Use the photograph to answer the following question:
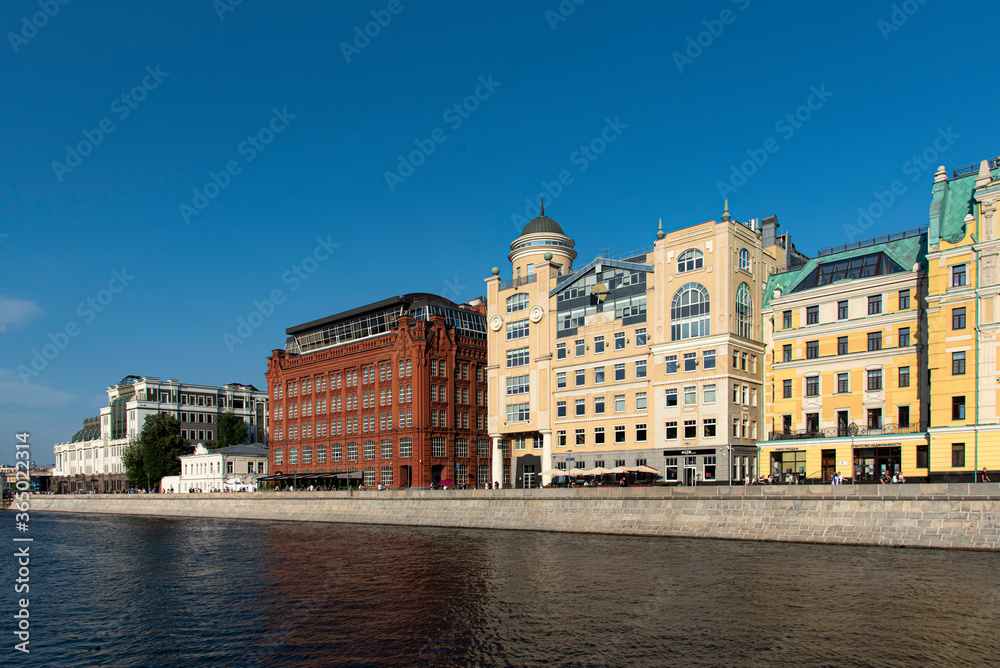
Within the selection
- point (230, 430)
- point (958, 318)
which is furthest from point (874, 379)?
point (230, 430)

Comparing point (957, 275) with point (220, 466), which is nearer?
point (957, 275)

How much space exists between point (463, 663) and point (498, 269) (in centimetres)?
7397

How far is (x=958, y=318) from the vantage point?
59.4 meters

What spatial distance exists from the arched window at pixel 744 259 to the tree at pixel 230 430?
132 meters

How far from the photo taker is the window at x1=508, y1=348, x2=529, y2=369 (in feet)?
297

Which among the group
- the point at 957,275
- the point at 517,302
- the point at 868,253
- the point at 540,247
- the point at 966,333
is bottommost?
the point at 966,333

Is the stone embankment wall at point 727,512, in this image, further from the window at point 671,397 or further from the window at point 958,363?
the window at point 671,397

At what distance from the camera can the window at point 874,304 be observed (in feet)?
223

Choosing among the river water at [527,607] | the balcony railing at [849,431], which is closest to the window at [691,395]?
the balcony railing at [849,431]

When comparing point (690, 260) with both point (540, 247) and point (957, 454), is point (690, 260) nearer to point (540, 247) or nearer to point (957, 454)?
point (540, 247)

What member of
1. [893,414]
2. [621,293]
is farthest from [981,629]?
[621,293]

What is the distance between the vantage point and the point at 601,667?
79.0 ft

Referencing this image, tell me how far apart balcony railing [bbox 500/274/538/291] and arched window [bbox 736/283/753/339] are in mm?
24923

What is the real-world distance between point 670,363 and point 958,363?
83.3 ft
